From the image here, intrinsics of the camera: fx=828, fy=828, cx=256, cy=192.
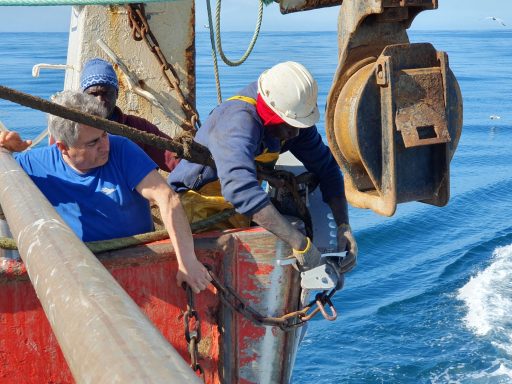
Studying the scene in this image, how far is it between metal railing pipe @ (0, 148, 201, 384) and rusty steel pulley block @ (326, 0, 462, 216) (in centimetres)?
196

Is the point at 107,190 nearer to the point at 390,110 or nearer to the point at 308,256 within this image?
the point at 308,256

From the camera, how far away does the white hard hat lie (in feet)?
12.0

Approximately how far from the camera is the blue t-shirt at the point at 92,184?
11.8 ft

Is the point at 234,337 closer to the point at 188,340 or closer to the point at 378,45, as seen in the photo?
the point at 188,340

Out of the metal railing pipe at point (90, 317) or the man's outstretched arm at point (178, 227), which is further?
the man's outstretched arm at point (178, 227)

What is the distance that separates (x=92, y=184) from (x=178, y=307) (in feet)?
2.24

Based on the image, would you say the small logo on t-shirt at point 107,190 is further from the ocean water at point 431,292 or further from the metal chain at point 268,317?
the ocean water at point 431,292

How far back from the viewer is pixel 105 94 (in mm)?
4578

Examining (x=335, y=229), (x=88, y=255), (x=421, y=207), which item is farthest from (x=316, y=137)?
(x=421, y=207)

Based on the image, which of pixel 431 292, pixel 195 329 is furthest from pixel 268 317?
pixel 431 292

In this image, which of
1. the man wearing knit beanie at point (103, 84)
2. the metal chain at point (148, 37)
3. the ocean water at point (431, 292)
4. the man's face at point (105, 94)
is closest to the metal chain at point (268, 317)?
the man wearing knit beanie at point (103, 84)

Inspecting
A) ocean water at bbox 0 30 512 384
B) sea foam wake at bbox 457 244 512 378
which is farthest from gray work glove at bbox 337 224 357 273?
sea foam wake at bbox 457 244 512 378

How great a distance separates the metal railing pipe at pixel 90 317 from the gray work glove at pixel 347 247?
2.13m

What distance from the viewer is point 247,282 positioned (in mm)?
3852
